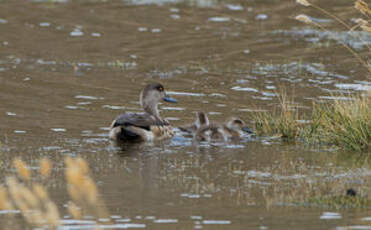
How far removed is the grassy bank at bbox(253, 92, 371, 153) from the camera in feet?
38.7

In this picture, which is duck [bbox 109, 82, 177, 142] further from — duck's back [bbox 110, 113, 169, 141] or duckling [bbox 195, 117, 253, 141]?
duckling [bbox 195, 117, 253, 141]

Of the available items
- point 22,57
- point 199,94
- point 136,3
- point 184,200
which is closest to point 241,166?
point 184,200

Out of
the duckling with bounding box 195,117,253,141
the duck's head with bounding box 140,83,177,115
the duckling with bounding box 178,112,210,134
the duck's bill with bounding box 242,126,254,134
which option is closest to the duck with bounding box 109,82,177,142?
the duckling with bounding box 178,112,210,134

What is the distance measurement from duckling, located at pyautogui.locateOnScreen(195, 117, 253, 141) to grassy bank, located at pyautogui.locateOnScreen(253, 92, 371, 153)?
28 cm

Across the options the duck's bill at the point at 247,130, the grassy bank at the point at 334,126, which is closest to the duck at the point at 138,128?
the duck's bill at the point at 247,130

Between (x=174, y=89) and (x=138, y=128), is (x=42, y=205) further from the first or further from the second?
(x=174, y=89)

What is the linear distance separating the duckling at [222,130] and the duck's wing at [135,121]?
68cm

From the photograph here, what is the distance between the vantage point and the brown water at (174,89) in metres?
8.74

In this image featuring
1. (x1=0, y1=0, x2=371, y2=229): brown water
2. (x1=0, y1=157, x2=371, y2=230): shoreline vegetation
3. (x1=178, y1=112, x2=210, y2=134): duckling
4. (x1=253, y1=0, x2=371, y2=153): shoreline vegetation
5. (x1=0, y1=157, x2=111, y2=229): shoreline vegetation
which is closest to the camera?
(x1=0, y1=157, x2=111, y2=229): shoreline vegetation

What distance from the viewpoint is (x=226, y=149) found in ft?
40.7

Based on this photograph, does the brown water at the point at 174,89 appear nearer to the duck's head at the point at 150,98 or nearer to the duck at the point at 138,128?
the duck at the point at 138,128

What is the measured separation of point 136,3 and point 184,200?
22.5 m

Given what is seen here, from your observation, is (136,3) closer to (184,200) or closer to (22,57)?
(22,57)

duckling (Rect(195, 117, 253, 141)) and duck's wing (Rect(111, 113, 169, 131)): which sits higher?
duck's wing (Rect(111, 113, 169, 131))
